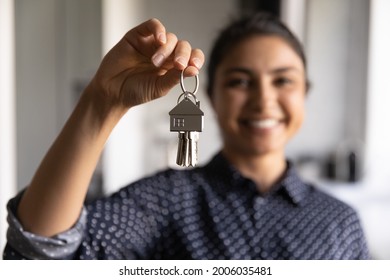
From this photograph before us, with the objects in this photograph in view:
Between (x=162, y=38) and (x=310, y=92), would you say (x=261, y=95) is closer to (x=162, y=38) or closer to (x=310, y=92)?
(x=162, y=38)

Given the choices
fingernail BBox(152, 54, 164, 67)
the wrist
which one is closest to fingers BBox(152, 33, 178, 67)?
fingernail BBox(152, 54, 164, 67)

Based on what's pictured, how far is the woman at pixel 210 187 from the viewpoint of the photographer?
583 mm

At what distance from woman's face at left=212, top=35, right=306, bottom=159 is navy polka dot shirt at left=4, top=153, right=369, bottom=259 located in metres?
0.07

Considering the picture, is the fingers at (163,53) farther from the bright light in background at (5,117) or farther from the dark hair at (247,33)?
the bright light in background at (5,117)

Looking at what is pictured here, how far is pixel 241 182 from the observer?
81 centimetres

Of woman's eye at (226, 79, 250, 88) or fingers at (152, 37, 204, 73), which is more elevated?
fingers at (152, 37, 204, 73)

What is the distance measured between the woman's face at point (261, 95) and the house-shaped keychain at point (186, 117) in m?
0.30

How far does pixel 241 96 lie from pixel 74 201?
1.08 ft

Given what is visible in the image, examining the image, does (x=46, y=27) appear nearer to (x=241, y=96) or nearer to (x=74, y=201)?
(x=241, y=96)

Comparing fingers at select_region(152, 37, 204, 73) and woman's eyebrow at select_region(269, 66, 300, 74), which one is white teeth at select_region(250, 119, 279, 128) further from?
fingers at select_region(152, 37, 204, 73)

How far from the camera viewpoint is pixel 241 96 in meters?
0.79

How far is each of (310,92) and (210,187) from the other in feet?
4.29

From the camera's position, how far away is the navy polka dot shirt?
0.69m
